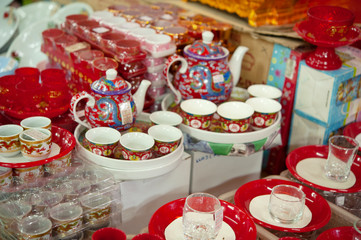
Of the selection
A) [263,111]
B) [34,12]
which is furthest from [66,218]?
[34,12]

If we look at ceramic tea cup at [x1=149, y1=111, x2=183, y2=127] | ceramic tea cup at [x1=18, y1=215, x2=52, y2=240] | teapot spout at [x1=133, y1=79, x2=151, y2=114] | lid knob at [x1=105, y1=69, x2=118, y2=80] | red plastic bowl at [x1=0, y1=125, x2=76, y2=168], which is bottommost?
ceramic tea cup at [x1=18, y1=215, x2=52, y2=240]

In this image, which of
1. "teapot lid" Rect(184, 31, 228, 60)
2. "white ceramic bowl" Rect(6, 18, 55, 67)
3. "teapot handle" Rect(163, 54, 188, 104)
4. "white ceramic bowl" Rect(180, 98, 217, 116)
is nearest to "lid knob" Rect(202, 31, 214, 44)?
"teapot lid" Rect(184, 31, 228, 60)

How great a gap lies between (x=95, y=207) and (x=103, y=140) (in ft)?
0.81

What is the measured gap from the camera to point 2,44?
8.74ft

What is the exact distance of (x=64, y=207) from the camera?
48.4 inches

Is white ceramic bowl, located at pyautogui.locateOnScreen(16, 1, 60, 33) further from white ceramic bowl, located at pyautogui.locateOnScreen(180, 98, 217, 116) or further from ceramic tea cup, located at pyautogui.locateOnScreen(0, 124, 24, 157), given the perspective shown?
ceramic tea cup, located at pyautogui.locateOnScreen(0, 124, 24, 157)

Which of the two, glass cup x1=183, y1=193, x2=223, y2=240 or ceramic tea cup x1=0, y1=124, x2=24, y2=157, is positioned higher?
ceramic tea cup x1=0, y1=124, x2=24, y2=157

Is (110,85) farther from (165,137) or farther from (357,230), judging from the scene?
(357,230)

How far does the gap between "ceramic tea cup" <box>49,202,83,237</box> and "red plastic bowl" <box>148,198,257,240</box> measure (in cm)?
21

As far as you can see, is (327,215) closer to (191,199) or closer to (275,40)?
(191,199)

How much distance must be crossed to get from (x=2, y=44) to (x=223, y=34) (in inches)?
56.0

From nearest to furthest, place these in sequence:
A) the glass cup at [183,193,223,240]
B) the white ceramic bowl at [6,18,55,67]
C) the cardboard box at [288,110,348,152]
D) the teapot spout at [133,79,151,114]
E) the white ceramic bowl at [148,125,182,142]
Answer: the glass cup at [183,193,223,240] < the white ceramic bowl at [148,125,182,142] < the teapot spout at [133,79,151,114] < the cardboard box at [288,110,348,152] < the white ceramic bowl at [6,18,55,67]

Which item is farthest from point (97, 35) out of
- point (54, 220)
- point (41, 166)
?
point (54, 220)

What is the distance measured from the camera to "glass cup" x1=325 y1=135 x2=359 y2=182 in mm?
1428
